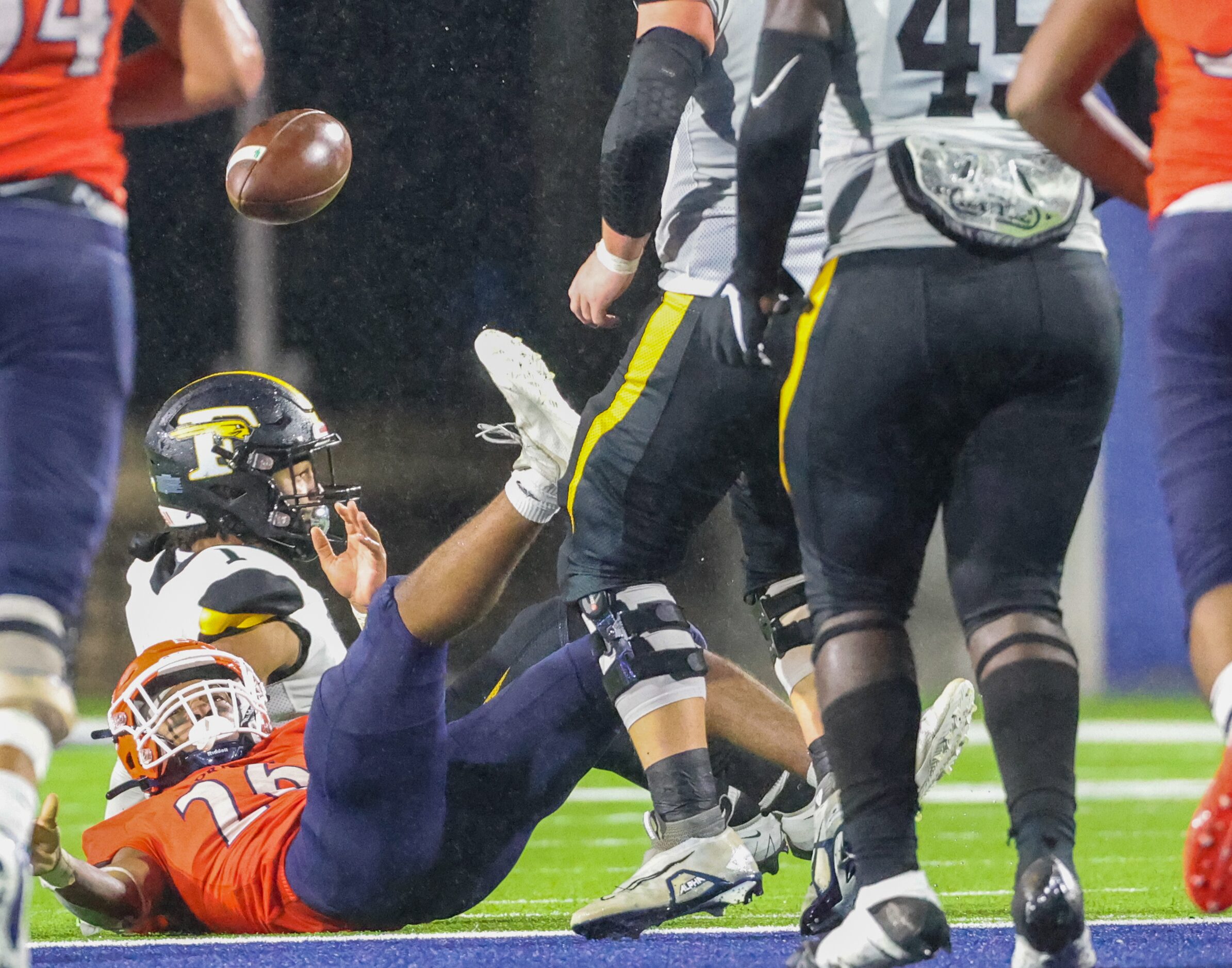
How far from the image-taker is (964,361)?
7.13ft

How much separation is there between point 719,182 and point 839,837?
3.56 feet

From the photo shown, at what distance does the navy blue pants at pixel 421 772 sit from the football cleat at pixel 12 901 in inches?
33.9

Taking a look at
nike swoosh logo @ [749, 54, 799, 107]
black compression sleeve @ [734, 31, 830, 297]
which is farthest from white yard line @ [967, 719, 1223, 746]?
nike swoosh logo @ [749, 54, 799, 107]

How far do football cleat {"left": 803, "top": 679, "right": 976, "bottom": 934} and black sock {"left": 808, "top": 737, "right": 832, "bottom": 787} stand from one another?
0.04 metres

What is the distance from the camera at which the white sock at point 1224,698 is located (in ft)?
6.80

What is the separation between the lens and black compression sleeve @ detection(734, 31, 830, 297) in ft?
7.16

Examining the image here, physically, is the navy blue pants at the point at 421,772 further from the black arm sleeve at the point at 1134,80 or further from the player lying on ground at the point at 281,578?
the black arm sleeve at the point at 1134,80

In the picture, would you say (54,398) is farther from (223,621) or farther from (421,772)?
(223,621)

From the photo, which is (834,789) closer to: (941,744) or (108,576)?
(941,744)

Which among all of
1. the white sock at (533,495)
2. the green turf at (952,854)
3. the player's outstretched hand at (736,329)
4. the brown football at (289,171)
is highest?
the player's outstretched hand at (736,329)

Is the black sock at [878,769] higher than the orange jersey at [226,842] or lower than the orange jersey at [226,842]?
higher

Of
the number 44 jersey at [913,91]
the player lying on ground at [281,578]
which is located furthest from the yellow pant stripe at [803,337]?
the player lying on ground at [281,578]

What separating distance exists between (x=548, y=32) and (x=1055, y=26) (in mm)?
9291

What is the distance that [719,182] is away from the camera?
3.00 metres
